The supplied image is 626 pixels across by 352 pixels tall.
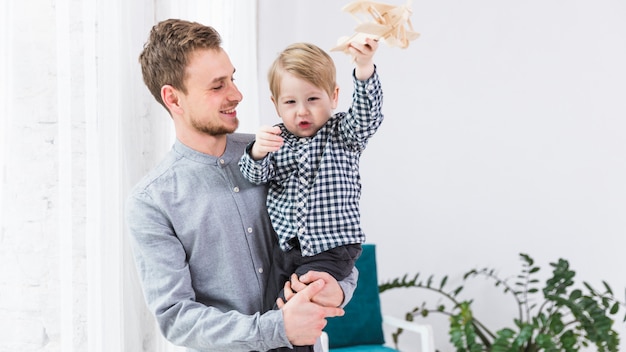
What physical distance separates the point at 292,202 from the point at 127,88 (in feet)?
1.84

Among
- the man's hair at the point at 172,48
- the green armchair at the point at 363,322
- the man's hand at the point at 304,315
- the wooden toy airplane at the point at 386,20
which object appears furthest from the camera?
the green armchair at the point at 363,322

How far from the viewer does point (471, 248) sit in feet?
11.8

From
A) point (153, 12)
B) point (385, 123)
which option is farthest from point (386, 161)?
point (153, 12)

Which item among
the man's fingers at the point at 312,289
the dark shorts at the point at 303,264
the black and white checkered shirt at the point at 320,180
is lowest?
the man's fingers at the point at 312,289

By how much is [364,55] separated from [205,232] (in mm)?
522

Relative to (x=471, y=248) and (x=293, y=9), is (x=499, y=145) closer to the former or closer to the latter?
(x=471, y=248)

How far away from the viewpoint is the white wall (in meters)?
3.38

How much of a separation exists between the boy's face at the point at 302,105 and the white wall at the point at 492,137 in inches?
68.5

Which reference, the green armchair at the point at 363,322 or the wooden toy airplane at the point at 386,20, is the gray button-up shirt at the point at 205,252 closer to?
the wooden toy airplane at the point at 386,20

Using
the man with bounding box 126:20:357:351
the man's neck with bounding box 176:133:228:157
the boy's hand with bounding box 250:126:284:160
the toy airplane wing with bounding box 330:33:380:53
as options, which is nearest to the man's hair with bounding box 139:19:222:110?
the man with bounding box 126:20:357:351

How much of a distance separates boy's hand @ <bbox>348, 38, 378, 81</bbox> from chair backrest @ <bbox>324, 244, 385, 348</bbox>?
5.87 ft

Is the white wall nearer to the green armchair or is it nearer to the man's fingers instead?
the green armchair

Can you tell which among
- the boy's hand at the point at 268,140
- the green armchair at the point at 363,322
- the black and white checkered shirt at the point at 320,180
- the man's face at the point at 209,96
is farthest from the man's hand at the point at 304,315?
the green armchair at the point at 363,322

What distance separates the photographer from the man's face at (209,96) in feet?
5.07
